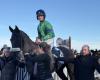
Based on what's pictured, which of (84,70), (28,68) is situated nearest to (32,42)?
(28,68)

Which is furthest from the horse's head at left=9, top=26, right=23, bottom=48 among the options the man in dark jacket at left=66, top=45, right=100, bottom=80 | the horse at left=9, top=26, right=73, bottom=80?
the man in dark jacket at left=66, top=45, right=100, bottom=80

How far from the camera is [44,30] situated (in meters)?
10.5

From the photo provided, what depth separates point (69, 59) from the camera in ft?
34.1

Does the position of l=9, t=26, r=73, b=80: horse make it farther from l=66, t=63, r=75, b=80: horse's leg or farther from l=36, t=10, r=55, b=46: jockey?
l=66, t=63, r=75, b=80: horse's leg

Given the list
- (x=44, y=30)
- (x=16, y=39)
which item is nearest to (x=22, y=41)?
(x=16, y=39)

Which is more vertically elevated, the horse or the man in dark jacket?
the horse

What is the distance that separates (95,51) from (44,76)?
2.48 meters

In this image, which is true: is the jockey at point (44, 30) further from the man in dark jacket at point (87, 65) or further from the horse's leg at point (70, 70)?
the man in dark jacket at point (87, 65)

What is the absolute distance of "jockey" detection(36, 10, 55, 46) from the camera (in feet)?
33.8

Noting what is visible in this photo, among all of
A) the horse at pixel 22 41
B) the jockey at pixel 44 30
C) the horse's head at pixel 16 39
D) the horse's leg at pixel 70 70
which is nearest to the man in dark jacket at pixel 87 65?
the horse's leg at pixel 70 70

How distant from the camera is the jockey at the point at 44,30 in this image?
10.3 m

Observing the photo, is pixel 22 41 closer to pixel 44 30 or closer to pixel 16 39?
pixel 16 39

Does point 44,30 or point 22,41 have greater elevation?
point 44,30

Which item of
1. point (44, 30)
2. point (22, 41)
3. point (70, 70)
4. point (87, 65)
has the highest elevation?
point (44, 30)
